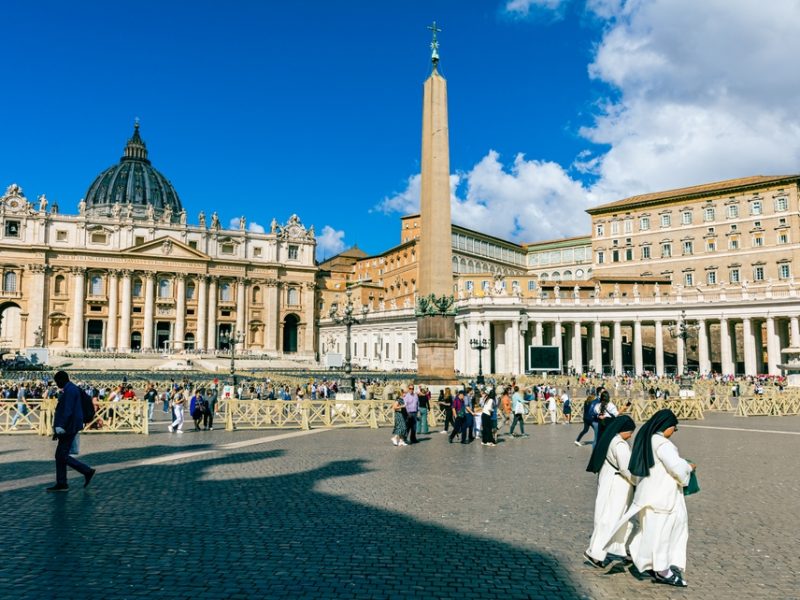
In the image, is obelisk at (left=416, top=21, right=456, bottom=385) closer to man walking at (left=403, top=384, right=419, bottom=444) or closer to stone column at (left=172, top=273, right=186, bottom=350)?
man walking at (left=403, top=384, right=419, bottom=444)

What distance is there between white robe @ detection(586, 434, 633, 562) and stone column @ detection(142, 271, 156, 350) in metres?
78.0

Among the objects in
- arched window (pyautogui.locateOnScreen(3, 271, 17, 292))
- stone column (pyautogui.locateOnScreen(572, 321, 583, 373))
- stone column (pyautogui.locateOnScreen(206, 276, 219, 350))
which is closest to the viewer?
stone column (pyautogui.locateOnScreen(572, 321, 583, 373))

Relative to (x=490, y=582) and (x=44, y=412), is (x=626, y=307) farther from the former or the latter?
(x=490, y=582)

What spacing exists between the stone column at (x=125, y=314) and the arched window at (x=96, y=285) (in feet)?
8.68

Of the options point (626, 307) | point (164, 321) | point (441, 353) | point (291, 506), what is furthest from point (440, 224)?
point (164, 321)

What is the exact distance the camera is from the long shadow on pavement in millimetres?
5109

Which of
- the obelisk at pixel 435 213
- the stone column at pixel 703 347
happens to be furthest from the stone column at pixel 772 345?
the obelisk at pixel 435 213

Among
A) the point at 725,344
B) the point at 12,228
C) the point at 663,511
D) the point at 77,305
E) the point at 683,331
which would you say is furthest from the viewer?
the point at 77,305

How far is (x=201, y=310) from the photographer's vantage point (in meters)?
80.9

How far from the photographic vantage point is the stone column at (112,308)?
3012 inches

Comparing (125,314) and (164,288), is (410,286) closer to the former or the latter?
(164,288)

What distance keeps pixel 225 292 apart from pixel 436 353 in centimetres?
6486

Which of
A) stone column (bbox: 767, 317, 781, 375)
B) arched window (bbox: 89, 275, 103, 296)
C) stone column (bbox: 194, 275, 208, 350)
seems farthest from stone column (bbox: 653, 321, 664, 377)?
arched window (bbox: 89, 275, 103, 296)

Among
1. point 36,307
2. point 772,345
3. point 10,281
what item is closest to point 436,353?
point 772,345
